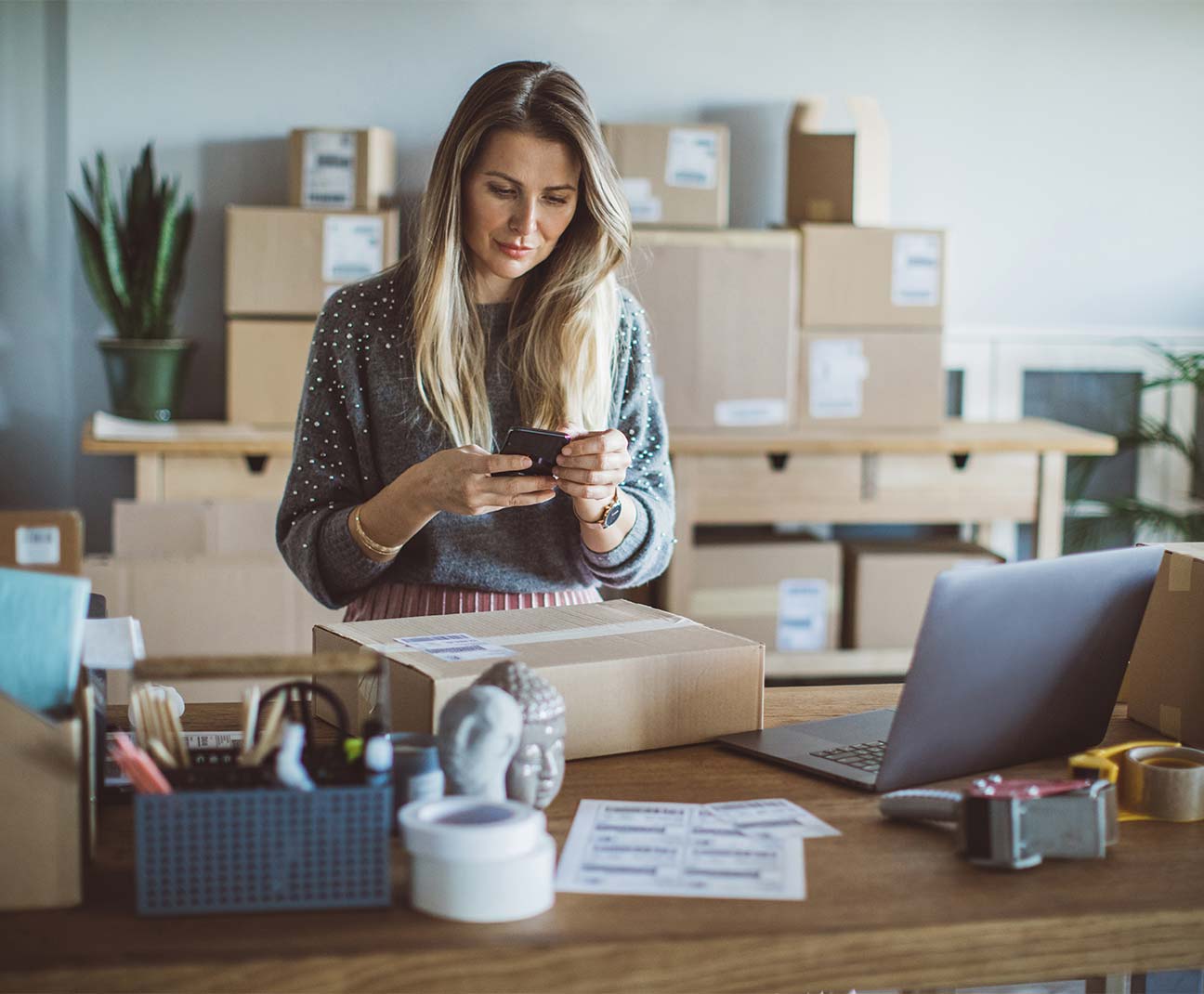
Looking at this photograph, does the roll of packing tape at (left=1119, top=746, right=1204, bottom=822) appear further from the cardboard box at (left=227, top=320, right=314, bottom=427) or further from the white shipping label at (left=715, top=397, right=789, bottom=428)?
the cardboard box at (left=227, top=320, right=314, bottom=427)

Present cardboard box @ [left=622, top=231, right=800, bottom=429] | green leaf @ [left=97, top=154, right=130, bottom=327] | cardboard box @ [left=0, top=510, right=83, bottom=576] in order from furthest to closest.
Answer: cardboard box @ [left=622, top=231, right=800, bottom=429]
green leaf @ [left=97, top=154, right=130, bottom=327]
cardboard box @ [left=0, top=510, right=83, bottom=576]

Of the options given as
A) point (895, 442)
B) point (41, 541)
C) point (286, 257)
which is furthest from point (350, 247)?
point (895, 442)

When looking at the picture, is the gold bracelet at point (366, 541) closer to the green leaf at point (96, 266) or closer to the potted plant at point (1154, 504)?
the green leaf at point (96, 266)

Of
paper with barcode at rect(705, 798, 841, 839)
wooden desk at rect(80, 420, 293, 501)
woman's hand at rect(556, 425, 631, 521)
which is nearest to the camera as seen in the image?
paper with barcode at rect(705, 798, 841, 839)

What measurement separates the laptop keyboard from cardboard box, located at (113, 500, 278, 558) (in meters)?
1.96

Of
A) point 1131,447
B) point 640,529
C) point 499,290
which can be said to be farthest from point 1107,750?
point 1131,447

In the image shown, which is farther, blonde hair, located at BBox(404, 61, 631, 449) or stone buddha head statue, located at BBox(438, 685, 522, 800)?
blonde hair, located at BBox(404, 61, 631, 449)

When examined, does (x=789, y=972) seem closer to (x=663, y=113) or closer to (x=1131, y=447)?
(x=663, y=113)

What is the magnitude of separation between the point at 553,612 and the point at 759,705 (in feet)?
0.84

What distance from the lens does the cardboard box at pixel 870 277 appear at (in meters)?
3.61

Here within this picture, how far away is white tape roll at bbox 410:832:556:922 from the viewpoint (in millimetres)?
973

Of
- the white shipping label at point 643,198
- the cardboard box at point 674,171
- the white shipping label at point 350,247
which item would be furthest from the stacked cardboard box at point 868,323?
the white shipping label at point 350,247

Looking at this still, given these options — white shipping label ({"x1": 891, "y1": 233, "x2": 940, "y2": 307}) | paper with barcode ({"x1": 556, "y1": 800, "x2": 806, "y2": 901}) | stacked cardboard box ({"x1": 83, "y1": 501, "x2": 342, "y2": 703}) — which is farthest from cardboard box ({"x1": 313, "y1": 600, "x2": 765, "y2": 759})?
white shipping label ({"x1": 891, "y1": 233, "x2": 940, "y2": 307})

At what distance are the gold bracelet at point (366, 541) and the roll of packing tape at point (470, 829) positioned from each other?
0.74 metres
